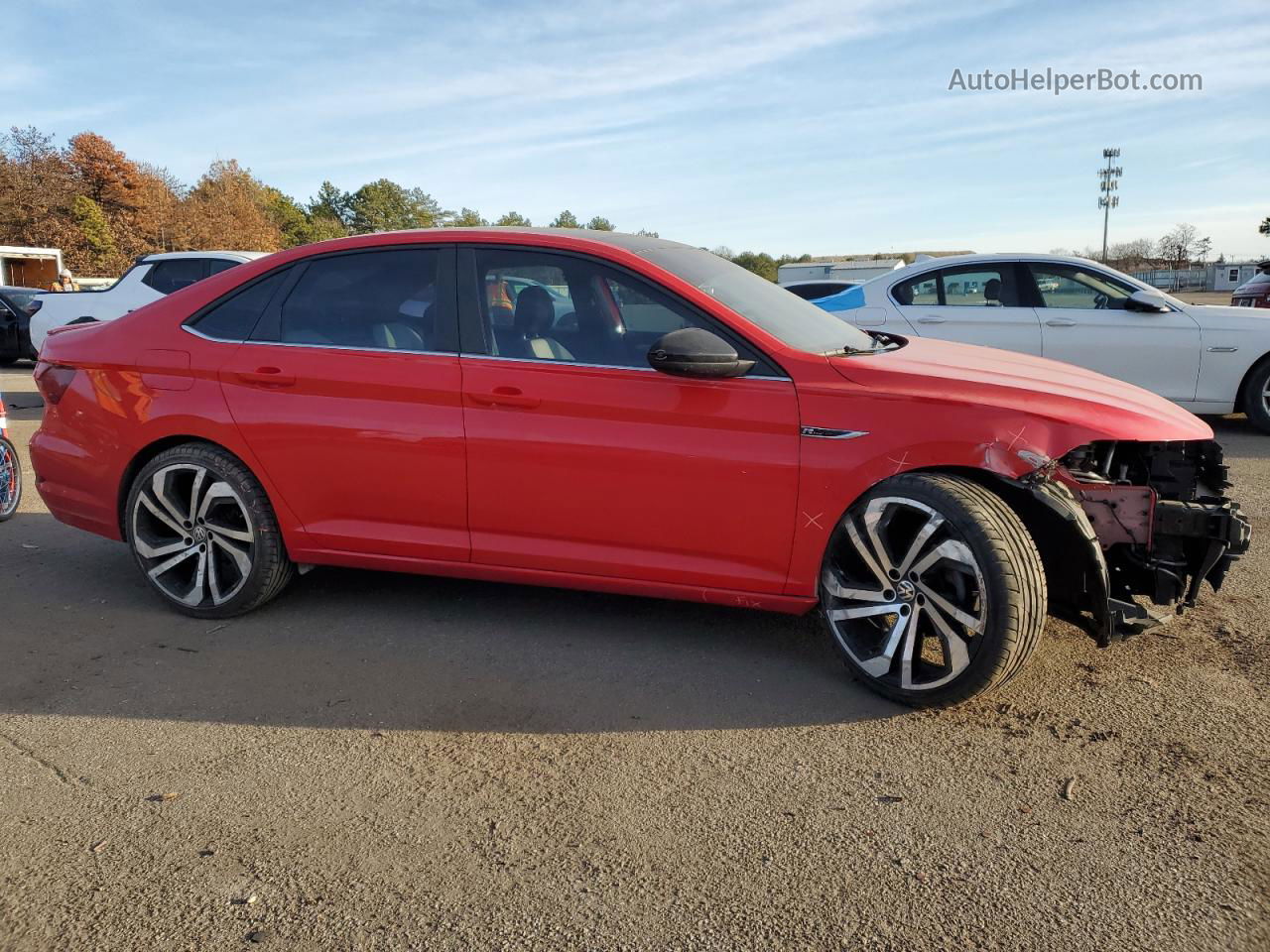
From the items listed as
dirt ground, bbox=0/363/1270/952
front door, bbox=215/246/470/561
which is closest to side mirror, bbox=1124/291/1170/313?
dirt ground, bbox=0/363/1270/952

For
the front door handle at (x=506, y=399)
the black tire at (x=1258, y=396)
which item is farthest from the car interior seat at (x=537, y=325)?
the black tire at (x=1258, y=396)

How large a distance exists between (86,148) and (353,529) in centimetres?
7124

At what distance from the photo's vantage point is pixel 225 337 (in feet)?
14.0

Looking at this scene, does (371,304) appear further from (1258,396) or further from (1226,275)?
(1226,275)

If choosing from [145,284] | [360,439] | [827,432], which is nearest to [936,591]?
[827,432]

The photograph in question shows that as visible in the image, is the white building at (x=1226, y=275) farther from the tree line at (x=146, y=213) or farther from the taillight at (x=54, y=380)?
the taillight at (x=54, y=380)

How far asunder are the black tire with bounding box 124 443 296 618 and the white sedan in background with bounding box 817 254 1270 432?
6.09 metres

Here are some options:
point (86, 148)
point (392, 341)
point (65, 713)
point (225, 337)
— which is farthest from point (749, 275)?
point (86, 148)

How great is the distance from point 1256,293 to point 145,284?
44.0 feet

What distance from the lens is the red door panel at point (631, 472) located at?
3512mm

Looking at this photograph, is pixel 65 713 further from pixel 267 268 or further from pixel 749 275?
pixel 749 275

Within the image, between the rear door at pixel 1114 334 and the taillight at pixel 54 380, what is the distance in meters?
7.49

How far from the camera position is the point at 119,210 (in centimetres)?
5888

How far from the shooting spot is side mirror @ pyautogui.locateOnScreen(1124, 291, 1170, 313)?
8.36m
